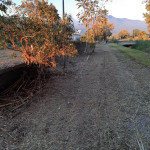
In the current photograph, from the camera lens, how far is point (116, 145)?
7.95 feet

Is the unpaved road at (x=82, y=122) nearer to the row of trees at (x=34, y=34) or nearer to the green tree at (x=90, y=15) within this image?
the row of trees at (x=34, y=34)

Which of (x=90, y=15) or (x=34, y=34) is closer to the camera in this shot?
(x=34, y=34)

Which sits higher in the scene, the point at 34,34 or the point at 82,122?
the point at 34,34

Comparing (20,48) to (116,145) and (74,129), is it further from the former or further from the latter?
(116,145)

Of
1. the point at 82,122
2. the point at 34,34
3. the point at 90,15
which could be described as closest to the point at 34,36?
the point at 34,34

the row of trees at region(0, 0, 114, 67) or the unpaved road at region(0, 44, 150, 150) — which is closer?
the unpaved road at region(0, 44, 150, 150)

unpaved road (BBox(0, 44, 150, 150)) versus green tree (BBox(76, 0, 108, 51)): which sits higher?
green tree (BBox(76, 0, 108, 51))

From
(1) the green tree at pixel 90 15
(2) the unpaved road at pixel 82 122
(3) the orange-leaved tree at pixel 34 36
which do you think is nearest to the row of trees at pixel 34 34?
(3) the orange-leaved tree at pixel 34 36

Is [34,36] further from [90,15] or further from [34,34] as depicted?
[90,15]

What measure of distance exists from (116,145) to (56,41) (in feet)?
13.8

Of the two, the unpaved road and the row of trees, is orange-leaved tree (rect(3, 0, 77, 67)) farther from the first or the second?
the unpaved road

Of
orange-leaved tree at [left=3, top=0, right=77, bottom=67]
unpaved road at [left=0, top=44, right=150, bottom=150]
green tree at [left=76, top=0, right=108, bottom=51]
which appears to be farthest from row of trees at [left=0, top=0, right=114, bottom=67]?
green tree at [left=76, top=0, right=108, bottom=51]

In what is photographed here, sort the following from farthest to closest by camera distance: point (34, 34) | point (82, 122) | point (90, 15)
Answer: point (90, 15), point (34, 34), point (82, 122)

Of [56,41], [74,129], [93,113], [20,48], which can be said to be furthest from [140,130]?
[20,48]
